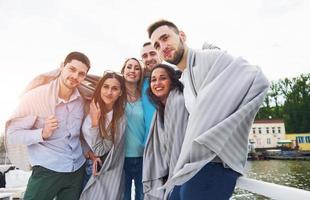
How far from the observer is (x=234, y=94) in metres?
1.47

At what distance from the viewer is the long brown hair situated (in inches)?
104

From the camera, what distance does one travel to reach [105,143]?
8.68 ft

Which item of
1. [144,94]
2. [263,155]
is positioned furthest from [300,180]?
[144,94]

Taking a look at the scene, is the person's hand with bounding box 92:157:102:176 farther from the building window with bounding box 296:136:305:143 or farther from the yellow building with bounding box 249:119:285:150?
the building window with bounding box 296:136:305:143

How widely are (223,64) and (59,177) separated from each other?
1.81 meters

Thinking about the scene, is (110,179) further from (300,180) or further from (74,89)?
(300,180)

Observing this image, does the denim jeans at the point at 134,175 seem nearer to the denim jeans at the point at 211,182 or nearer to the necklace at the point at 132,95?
the necklace at the point at 132,95

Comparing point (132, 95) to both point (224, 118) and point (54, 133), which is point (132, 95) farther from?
point (224, 118)

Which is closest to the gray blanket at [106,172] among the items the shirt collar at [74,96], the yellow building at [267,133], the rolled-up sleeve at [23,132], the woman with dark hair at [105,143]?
the woman with dark hair at [105,143]

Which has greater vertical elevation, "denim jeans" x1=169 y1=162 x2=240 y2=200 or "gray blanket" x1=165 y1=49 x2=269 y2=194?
"gray blanket" x1=165 y1=49 x2=269 y2=194

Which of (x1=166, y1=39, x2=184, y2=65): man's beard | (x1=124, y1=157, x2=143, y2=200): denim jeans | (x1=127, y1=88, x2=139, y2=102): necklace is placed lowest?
(x1=124, y1=157, x2=143, y2=200): denim jeans

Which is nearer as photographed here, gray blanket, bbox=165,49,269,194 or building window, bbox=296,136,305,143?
gray blanket, bbox=165,49,269,194

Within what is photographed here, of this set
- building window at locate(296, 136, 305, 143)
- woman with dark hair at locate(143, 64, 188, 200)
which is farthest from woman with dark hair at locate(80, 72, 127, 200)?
building window at locate(296, 136, 305, 143)

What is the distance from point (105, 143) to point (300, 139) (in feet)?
191
